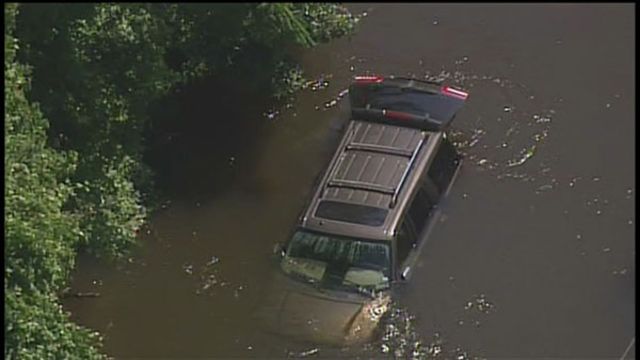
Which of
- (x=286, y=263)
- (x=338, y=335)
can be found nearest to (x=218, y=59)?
(x=286, y=263)

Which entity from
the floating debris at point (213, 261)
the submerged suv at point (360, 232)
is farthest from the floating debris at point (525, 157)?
the floating debris at point (213, 261)

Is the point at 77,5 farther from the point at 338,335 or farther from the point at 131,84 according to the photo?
the point at 338,335

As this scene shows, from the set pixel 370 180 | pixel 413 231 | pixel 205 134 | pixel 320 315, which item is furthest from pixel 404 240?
pixel 205 134

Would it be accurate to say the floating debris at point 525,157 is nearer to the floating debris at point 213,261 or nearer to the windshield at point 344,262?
the windshield at point 344,262

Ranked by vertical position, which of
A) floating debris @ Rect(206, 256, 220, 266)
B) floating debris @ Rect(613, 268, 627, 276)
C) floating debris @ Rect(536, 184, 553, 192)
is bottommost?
floating debris @ Rect(206, 256, 220, 266)

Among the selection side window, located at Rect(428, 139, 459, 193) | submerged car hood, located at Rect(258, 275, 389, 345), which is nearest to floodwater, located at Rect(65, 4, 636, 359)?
submerged car hood, located at Rect(258, 275, 389, 345)

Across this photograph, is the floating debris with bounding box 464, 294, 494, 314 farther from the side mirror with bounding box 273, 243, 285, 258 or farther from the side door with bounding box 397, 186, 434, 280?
the side mirror with bounding box 273, 243, 285, 258
